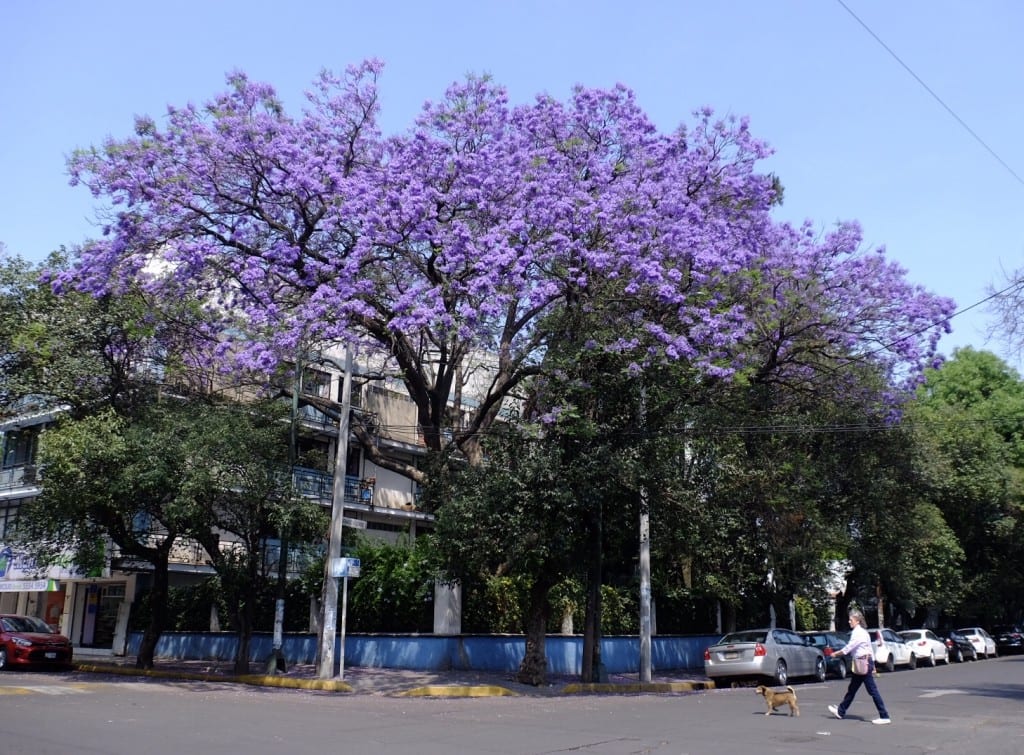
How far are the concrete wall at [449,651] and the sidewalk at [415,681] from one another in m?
0.54

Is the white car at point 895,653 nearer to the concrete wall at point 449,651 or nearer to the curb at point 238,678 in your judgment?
the concrete wall at point 449,651

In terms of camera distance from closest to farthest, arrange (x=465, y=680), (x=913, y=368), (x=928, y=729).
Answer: (x=928, y=729) → (x=465, y=680) → (x=913, y=368)

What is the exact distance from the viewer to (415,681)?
71.3 ft

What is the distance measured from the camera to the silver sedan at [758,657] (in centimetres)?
2247

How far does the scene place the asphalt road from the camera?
34.6 ft

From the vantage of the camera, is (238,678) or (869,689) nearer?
(869,689)

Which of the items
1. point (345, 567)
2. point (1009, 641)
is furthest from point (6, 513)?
point (1009, 641)

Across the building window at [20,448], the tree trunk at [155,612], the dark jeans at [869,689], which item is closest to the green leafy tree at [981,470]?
the dark jeans at [869,689]

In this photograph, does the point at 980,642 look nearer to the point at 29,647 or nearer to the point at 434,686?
the point at 434,686

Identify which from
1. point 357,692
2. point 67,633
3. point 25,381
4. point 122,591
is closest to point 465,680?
point 357,692

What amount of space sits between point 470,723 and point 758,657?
37.3 ft

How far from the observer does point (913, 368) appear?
2341 cm

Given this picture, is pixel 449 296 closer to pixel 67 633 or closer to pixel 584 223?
pixel 584 223

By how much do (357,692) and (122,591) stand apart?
1892 cm
